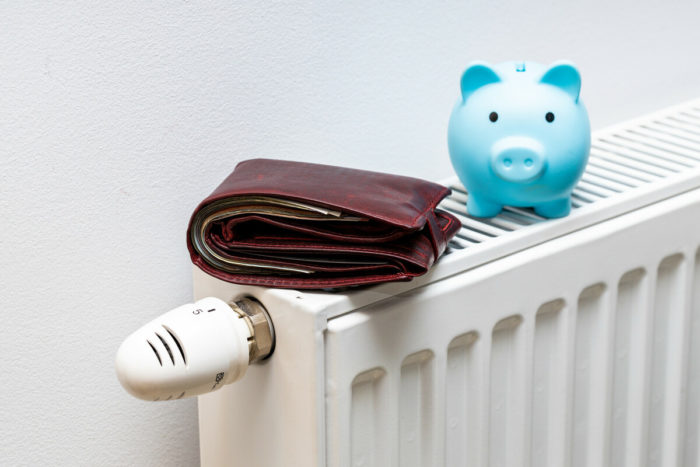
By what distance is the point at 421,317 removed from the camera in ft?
2.06

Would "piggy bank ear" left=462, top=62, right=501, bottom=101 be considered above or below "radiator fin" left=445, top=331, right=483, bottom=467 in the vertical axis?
above

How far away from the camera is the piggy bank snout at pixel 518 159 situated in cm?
63

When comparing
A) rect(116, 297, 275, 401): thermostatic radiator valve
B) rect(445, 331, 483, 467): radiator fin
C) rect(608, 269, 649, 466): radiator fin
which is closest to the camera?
rect(116, 297, 275, 401): thermostatic radiator valve

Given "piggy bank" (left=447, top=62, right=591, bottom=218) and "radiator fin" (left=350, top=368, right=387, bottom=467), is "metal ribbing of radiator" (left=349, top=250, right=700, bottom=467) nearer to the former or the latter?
"radiator fin" (left=350, top=368, right=387, bottom=467)

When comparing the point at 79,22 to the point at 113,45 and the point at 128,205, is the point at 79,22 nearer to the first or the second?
the point at 113,45

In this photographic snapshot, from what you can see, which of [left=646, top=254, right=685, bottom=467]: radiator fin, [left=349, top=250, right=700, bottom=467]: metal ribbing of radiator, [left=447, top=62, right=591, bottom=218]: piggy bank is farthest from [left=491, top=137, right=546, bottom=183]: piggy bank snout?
[left=646, top=254, right=685, bottom=467]: radiator fin

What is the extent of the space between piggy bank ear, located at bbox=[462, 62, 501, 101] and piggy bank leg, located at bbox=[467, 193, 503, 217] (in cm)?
9

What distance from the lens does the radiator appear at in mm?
598

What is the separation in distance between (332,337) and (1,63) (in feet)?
0.92

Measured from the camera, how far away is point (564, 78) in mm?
657

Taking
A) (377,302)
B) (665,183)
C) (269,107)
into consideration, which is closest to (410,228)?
(377,302)

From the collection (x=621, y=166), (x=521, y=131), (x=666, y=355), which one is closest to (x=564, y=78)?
(x=521, y=131)

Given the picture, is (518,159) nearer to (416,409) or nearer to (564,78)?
(564,78)

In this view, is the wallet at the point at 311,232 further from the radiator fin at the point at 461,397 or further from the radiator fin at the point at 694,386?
the radiator fin at the point at 694,386
